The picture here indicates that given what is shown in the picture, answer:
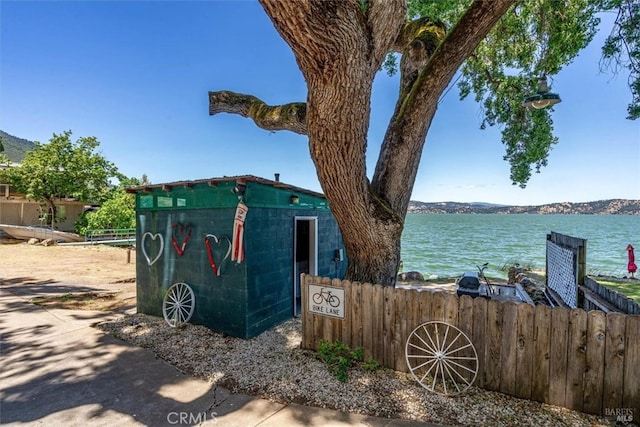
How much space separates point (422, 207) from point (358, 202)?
119m

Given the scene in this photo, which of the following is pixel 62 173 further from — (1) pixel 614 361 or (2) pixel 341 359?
(1) pixel 614 361

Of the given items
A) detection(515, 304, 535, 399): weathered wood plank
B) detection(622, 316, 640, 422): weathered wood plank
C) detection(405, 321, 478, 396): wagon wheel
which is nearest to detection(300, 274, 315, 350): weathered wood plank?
detection(405, 321, 478, 396): wagon wheel

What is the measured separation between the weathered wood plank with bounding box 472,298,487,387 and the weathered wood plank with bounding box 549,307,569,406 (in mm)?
587

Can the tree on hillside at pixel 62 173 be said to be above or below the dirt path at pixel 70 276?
above

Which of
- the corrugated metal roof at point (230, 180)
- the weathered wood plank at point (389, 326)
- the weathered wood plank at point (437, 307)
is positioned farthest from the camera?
the corrugated metal roof at point (230, 180)

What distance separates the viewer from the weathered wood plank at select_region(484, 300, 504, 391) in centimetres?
313

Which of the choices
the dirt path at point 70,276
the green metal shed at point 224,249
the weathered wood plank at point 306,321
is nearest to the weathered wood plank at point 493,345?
the weathered wood plank at point 306,321

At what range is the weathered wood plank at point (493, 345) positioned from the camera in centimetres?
313

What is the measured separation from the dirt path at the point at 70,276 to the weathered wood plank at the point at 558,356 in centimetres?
750

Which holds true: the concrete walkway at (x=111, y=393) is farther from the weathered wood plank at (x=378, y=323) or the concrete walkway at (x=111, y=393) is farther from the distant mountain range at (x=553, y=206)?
the distant mountain range at (x=553, y=206)

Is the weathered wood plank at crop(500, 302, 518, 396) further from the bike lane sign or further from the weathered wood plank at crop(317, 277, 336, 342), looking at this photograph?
the weathered wood plank at crop(317, 277, 336, 342)

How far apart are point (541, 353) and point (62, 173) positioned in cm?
2678

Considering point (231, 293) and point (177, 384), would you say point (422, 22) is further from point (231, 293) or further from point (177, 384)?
point (177, 384)

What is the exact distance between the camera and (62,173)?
65.9ft
